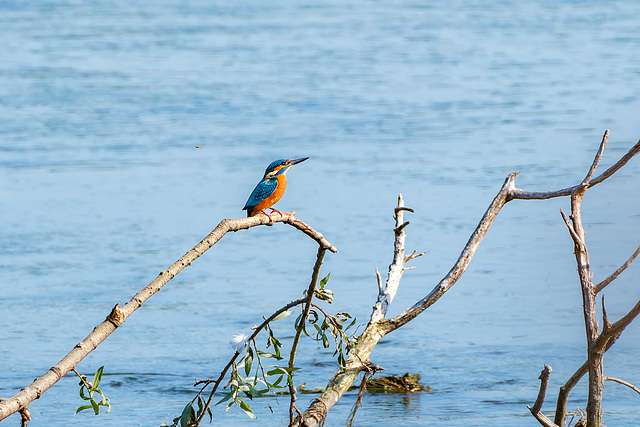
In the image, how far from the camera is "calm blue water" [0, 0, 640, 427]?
585 cm

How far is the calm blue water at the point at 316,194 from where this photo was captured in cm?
585

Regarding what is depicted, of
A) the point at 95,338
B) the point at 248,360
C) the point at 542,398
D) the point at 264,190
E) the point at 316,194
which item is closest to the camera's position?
the point at 95,338

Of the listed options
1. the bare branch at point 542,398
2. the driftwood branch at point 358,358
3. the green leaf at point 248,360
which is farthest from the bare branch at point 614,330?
the green leaf at point 248,360

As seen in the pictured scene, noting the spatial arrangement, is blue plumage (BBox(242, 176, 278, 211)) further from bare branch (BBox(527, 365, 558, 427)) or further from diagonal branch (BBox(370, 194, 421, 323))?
bare branch (BBox(527, 365, 558, 427))

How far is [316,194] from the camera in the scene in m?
8.67

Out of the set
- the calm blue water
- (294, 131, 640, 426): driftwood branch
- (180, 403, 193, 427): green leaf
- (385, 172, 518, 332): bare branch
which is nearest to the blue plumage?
(294, 131, 640, 426): driftwood branch

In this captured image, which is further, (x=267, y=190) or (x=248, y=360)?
(x=267, y=190)

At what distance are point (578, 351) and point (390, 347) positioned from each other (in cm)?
113

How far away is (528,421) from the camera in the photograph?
4957 mm

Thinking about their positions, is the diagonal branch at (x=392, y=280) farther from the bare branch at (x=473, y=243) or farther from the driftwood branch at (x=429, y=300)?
the bare branch at (x=473, y=243)

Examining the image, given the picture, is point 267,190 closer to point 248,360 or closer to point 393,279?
point 393,279

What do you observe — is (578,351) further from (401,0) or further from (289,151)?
(401,0)

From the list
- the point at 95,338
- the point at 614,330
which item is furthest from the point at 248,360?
the point at 614,330

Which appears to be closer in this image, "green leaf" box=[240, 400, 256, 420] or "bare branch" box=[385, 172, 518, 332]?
"green leaf" box=[240, 400, 256, 420]
